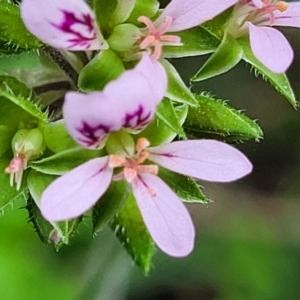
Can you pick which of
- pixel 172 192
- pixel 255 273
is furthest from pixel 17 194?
pixel 255 273

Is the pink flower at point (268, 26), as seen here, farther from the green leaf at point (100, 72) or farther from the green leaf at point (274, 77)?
the green leaf at point (100, 72)

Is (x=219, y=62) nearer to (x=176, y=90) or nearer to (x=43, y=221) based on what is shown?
(x=176, y=90)

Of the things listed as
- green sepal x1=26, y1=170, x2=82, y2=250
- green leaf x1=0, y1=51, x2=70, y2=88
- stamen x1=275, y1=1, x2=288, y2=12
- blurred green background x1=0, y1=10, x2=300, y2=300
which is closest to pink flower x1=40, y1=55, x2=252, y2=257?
green sepal x1=26, y1=170, x2=82, y2=250

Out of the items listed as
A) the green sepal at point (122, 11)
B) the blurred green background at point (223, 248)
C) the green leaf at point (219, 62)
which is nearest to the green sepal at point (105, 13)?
the green sepal at point (122, 11)

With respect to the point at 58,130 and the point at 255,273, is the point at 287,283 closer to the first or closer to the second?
the point at 255,273

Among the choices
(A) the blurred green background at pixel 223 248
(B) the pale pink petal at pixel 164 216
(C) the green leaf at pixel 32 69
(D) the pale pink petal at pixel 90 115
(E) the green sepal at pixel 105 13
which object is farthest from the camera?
(A) the blurred green background at pixel 223 248

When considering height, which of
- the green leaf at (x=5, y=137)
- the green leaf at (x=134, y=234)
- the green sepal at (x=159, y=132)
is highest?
the green sepal at (x=159, y=132)
